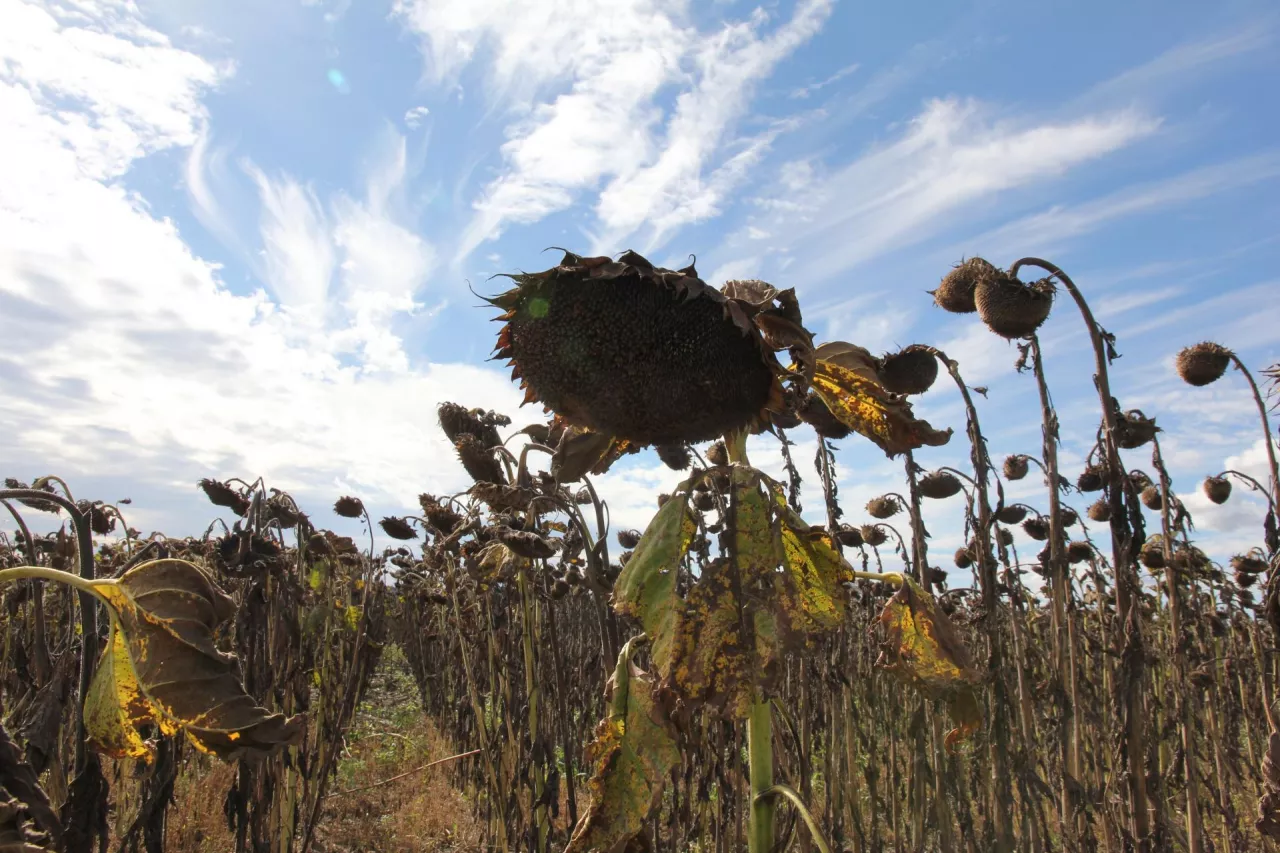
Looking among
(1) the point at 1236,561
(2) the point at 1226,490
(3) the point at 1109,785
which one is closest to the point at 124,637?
(3) the point at 1109,785

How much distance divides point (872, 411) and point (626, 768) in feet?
2.59

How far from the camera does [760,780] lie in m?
1.54

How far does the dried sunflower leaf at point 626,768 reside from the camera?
141 centimetres

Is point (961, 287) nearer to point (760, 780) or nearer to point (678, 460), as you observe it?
point (678, 460)

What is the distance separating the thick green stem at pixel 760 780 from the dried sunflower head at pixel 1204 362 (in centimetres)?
478

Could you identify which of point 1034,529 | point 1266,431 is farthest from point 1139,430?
point 1034,529

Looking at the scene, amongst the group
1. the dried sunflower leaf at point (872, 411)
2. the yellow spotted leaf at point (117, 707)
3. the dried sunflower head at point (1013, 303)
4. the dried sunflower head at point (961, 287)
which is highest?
the dried sunflower head at point (961, 287)

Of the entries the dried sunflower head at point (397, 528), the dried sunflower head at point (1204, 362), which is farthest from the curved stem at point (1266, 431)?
the dried sunflower head at point (397, 528)

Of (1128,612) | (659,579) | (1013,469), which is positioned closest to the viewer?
(659,579)

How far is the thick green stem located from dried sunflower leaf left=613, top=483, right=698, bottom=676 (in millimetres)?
312

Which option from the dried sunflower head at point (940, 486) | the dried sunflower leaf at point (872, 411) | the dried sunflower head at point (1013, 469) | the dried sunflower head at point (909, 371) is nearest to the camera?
the dried sunflower leaf at point (872, 411)

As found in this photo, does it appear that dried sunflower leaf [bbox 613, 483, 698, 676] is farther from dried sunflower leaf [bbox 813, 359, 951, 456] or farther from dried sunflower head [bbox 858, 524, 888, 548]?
dried sunflower head [bbox 858, 524, 888, 548]

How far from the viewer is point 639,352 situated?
152 cm

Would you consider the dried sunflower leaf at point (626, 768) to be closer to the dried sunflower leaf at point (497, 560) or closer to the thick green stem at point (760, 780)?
the thick green stem at point (760, 780)
